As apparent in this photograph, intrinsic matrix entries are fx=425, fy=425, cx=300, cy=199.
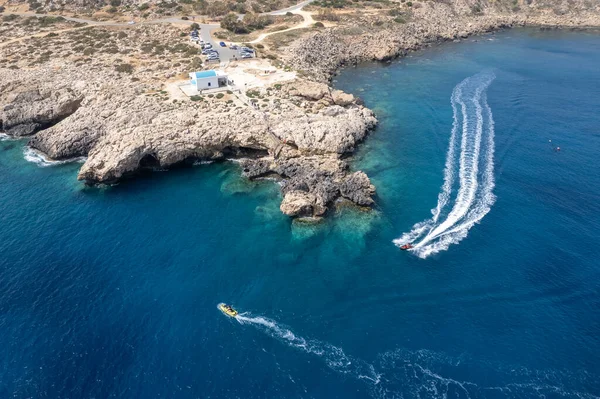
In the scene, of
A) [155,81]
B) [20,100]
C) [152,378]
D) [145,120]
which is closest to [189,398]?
[152,378]

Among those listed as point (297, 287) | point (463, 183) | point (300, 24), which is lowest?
point (297, 287)

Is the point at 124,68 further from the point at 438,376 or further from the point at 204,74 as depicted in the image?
the point at 438,376

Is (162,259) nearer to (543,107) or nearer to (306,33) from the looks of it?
(543,107)

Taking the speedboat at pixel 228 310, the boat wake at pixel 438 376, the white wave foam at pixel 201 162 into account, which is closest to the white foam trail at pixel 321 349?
the boat wake at pixel 438 376

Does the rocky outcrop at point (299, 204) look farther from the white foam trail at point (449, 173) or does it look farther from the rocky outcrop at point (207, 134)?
the white foam trail at point (449, 173)

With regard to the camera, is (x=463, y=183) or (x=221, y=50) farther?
(x=221, y=50)

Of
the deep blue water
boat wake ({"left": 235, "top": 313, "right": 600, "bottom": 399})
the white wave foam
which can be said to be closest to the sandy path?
the white wave foam

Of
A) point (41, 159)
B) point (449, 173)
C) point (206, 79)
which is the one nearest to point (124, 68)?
point (206, 79)
